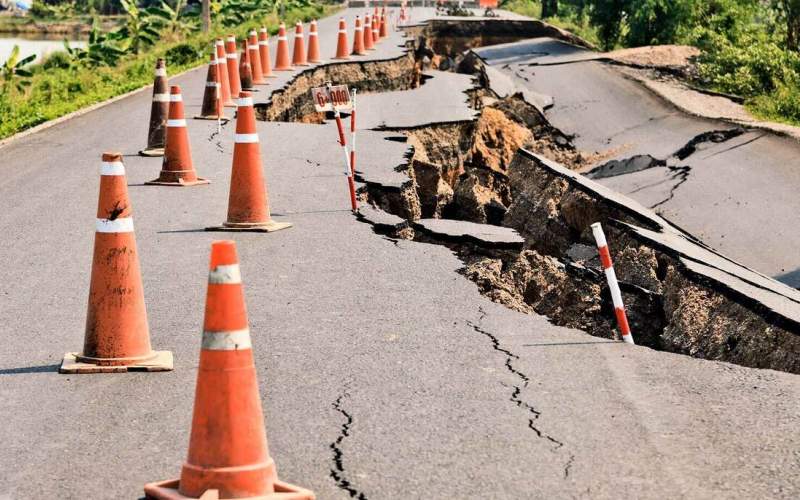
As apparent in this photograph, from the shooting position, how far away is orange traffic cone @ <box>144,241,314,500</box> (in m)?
4.53

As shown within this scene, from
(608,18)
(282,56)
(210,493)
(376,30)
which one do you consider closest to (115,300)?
(210,493)

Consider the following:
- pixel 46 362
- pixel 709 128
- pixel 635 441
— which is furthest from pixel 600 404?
pixel 709 128

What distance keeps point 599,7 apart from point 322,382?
88.5 ft

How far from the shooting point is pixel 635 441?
5469 millimetres

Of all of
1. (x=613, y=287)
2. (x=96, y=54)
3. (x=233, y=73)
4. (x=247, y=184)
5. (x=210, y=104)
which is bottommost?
(x=96, y=54)

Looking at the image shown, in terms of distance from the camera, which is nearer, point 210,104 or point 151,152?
point 151,152

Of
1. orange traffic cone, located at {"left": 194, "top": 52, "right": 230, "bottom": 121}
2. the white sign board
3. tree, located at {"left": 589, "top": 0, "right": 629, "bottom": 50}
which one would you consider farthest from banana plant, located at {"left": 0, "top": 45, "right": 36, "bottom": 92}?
tree, located at {"left": 589, "top": 0, "right": 629, "bottom": 50}

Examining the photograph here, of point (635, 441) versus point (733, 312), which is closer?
point (635, 441)

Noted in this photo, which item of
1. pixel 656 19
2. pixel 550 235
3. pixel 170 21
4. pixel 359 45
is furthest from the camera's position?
pixel 170 21

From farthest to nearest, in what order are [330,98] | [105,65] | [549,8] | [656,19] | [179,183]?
[549,8] → [656,19] → [105,65] → [330,98] → [179,183]

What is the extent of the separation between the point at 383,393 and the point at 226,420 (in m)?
1.52

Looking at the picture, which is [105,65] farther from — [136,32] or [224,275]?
[224,275]

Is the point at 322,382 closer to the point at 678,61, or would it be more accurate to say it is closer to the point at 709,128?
the point at 709,128

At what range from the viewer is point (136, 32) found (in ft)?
109
